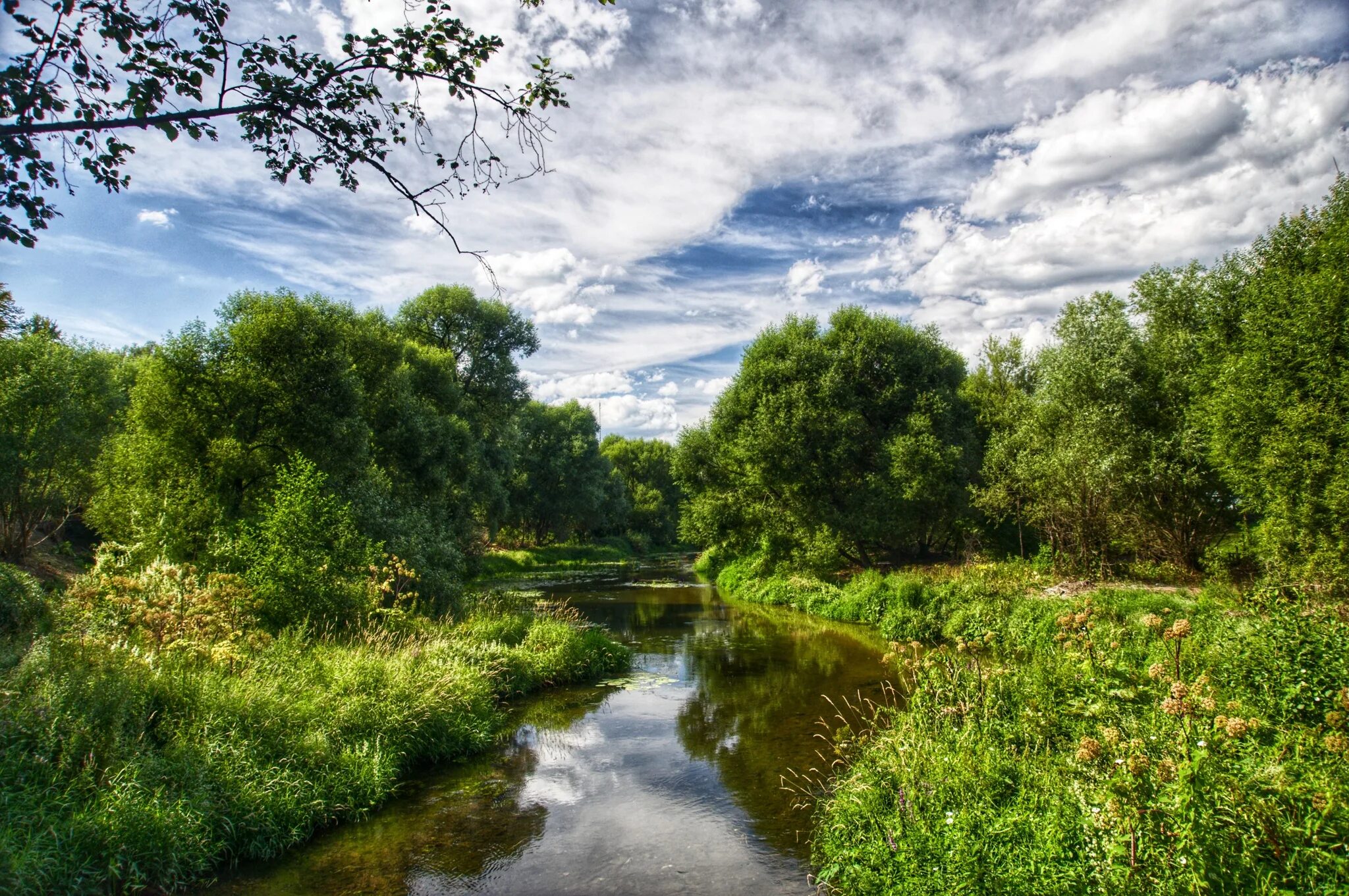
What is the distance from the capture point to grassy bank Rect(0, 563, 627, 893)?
6516mm

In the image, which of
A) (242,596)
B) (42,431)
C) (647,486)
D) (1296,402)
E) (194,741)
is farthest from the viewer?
(647,486)

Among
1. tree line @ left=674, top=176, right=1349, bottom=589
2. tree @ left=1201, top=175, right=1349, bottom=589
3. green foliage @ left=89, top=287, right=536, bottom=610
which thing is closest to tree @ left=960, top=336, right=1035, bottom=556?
tree line @ left=674, top=176, right=1349, bottom=589

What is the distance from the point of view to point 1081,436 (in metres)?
21.9

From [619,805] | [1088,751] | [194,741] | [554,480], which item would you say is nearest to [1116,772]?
[1088,751]

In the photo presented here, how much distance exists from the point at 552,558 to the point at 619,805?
154ft

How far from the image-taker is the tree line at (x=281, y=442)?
49.8 ft

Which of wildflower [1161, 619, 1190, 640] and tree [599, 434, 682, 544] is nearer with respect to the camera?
wildflower [1161, 619, 1190, 640]

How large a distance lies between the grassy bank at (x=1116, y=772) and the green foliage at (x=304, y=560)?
10256mm

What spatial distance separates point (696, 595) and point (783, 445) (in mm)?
10128

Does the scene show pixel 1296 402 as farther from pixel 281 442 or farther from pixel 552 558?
pixel 552 558

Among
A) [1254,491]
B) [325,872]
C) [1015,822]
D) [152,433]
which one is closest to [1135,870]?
[1015,822]

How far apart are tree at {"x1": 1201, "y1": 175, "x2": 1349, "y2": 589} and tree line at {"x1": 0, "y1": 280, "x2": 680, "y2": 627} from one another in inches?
768

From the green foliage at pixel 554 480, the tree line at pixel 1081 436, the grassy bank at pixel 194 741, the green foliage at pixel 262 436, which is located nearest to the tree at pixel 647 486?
the green foliage at pixel 554 480

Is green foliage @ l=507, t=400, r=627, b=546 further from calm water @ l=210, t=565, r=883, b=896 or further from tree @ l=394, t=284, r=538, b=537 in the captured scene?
calm water @ l=210, t=565, r=883, b=896
